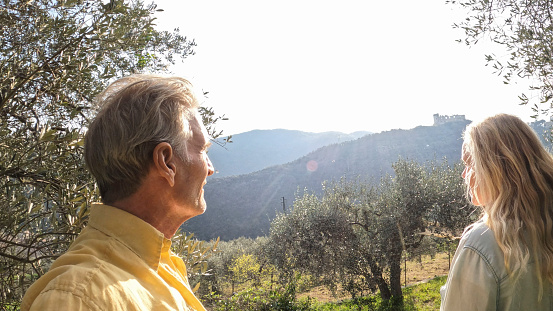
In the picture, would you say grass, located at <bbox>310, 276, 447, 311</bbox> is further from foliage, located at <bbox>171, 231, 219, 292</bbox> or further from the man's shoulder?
the man's shoulder

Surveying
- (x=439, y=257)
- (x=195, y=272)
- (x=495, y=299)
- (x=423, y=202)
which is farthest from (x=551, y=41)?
(x=439, y=257)

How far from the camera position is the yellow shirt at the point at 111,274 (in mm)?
859

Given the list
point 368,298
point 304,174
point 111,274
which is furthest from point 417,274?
point 304,174

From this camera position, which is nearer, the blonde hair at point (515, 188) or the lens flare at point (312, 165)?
the blonde hair at point (515, 188)

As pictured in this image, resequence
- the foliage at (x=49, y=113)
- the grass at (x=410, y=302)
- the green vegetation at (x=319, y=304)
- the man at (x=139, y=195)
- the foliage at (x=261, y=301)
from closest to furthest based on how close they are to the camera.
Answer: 1. the man at (x=139, y=195)
2. the foliage at (x=49, y=113)
3. the foliage at (x=261, y=301)
4. the green vegetation at (x=319, y=304)
5. the grass at (x=410, y=302)

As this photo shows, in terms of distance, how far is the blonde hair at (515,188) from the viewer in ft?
6.07

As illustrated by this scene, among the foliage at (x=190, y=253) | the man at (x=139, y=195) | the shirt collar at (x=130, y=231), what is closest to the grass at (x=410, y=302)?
the foliage at (x=190, y=253)

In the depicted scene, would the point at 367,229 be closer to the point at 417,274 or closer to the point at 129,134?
the point at 417,274

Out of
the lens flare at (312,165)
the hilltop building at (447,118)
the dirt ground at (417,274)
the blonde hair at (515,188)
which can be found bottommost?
the dirt ground at (417,274)

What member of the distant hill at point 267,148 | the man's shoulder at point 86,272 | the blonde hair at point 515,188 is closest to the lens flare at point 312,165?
the distant hill at point 267,148

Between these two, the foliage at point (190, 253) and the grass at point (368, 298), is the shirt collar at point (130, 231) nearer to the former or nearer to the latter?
the foliage at point (190, 253)

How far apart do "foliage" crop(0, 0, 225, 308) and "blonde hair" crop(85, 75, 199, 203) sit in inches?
39.8

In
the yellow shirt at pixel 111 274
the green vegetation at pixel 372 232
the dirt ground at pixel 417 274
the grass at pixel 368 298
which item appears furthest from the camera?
the dirt ground at pixel 417 274

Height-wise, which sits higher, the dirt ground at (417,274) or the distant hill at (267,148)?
the distant hill at (267,148)
